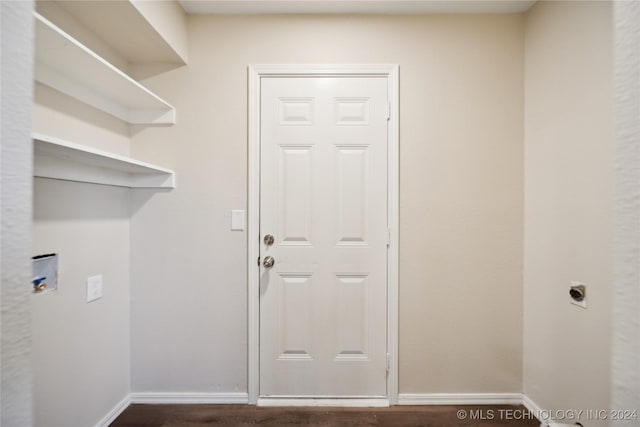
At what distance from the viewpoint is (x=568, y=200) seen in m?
1.47

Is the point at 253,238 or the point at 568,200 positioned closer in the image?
the point at 568,200

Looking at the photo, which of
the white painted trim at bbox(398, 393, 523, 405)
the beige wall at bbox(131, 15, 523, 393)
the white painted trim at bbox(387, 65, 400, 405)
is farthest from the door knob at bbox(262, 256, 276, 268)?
the white painted trim at bbox(398, 393, 523, 405)

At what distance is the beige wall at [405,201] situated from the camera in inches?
69.8

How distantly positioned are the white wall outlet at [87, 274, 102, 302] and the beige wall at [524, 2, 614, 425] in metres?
2.46

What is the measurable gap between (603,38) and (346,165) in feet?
4.29

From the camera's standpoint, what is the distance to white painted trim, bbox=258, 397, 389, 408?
1.75m

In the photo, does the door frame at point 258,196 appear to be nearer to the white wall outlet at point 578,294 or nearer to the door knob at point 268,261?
the door knob at point 268,261

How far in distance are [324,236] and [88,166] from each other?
1283 mm

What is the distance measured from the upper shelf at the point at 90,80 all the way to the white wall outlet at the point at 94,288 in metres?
0.90

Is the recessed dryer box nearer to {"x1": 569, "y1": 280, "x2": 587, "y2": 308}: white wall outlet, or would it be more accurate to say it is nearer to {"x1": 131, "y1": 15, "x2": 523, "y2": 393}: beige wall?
{"x1": 131, "y1": 15, "x2": 523, "y2": 393}: beige wall

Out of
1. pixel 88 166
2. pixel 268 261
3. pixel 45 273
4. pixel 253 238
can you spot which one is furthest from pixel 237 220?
pixel 45 273

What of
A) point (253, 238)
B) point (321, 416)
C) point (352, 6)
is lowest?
point (321, 416)

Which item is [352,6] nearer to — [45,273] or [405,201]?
[405,201]

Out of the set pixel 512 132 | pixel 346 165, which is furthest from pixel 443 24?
pixel 346 165
